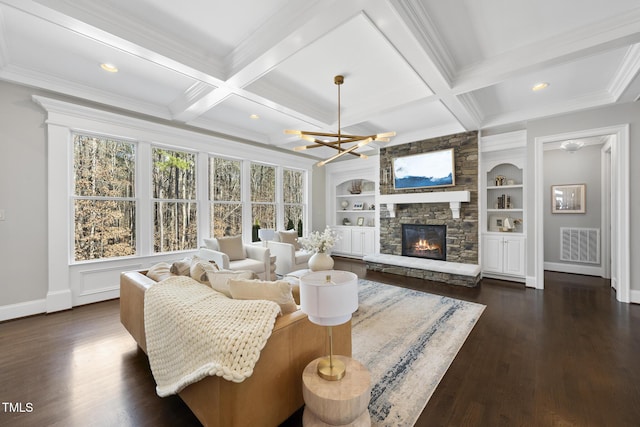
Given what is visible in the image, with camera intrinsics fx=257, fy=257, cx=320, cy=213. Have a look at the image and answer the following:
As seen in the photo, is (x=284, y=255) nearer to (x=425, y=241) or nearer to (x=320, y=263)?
(x=320, y=263)

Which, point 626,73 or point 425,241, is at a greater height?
point 626,73

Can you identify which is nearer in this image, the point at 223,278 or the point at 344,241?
the point at 223,278

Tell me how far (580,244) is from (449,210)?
2.50 metres

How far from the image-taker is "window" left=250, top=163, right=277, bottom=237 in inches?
220

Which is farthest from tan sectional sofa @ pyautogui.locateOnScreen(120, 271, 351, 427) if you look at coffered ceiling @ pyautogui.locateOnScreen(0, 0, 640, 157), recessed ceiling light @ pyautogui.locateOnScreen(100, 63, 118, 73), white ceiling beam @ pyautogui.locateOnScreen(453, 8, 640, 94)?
recessed ceiling light @ pyautogui.locateOnScreen(100, 63, 118, 73)

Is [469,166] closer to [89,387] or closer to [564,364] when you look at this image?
[564,364]

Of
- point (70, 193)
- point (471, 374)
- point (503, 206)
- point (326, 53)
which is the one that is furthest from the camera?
point (503, 206)

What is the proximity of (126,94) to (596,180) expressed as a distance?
26.1ft

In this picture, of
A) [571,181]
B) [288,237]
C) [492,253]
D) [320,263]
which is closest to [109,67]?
[320,263]

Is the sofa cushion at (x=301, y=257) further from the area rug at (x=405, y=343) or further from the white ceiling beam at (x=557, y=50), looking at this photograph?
the white ceiling beam at (x=557, y=50)

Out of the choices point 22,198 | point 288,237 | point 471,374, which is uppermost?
point 22,198

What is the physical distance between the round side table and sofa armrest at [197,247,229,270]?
2.66 metres

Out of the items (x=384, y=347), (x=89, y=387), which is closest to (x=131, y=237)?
(x=89, y=387)

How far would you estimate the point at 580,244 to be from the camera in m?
4.91
